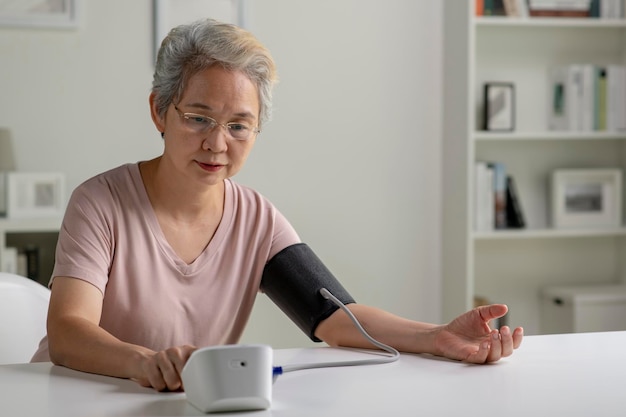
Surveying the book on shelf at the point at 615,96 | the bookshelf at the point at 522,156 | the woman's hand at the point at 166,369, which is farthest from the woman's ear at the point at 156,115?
the book on shelf at the point at 615,96

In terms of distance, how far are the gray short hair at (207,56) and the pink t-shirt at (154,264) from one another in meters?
0.21

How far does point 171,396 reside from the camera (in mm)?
1321

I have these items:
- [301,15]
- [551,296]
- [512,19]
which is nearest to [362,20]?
[301,15]

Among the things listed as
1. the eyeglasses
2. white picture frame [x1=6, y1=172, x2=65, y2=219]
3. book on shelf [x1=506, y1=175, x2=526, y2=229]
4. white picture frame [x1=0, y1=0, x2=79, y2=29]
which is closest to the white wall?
white picture frame [x1=0, y1=0, x2=79, y2=29]

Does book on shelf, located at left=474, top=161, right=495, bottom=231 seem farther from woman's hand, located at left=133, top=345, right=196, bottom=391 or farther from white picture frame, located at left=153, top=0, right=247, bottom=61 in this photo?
woman's hand, located at left=133, top=345, right=196, bottom=391

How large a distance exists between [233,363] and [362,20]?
277cm

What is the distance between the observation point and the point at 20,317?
76.5 inches

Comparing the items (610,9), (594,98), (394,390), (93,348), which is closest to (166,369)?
(93,348)

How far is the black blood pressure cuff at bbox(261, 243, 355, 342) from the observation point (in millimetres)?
1800

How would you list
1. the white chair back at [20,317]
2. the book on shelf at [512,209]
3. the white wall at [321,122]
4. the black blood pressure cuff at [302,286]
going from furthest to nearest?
the book on shelf at [512,209] < the white wall at [321,122] < the white chair back at [20,317] < the black blood pressure cuff at [302,286]

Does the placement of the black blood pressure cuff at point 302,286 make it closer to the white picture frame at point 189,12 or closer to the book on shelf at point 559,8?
the white picture frame at point 189,12

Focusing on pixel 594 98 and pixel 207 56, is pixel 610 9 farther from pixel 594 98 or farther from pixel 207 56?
pixel 207 56

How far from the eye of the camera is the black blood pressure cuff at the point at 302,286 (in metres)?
1.80

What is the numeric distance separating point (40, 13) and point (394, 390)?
2581 millimetres
